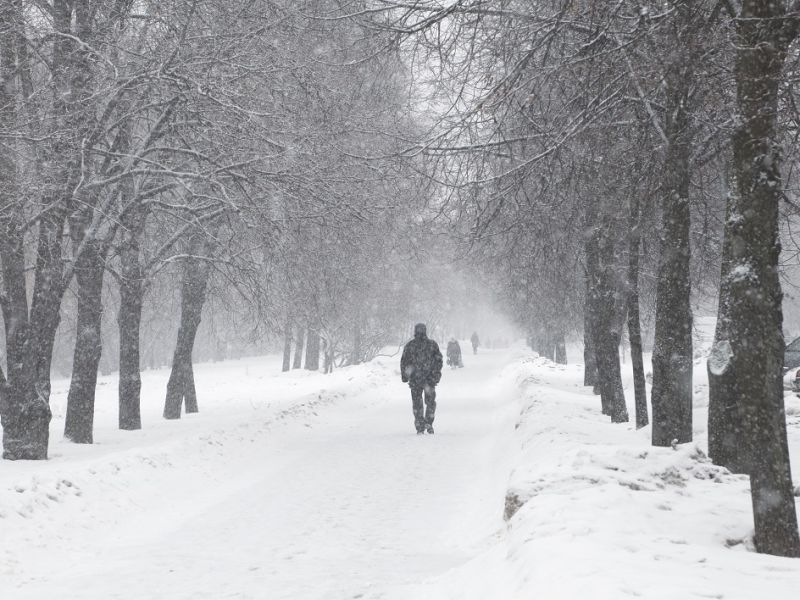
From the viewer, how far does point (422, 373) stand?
47.7 ft

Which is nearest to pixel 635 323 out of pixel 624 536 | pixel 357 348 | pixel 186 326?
pixel 624 536

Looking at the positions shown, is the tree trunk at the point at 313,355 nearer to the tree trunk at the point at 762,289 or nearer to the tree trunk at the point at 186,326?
the tree trunk at the point at 186,326

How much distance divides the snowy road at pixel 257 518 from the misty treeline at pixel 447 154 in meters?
2.34

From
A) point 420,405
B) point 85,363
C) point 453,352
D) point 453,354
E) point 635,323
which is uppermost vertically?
point 635,323

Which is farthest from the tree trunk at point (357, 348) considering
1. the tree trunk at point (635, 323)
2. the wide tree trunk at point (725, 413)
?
Answer: the wide tree trunk at point (725, 413)

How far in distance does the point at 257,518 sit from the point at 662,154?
5.97 metres

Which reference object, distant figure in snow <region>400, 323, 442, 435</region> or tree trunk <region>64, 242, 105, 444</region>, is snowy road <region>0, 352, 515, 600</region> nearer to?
distant figure in snow <region>400, 323, 442, 435</region>

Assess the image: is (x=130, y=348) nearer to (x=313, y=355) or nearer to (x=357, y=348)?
(x=313, y=355)

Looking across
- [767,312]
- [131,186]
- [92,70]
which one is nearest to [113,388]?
[131,186]

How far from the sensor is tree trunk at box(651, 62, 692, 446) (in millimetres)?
7777

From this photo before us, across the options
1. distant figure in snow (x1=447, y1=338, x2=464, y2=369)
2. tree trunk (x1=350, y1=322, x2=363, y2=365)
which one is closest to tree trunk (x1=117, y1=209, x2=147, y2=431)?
tree trunk (x1=350, y1=322, x2=363, y2=365)

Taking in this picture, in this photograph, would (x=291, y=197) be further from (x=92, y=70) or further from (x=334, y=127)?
(x=92, y=70)

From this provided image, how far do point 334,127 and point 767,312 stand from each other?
8.89 metres

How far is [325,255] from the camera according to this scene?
14.6 meters
